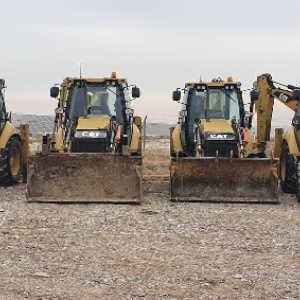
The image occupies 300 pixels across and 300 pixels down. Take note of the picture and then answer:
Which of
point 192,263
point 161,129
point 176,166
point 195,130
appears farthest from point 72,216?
point 161,129

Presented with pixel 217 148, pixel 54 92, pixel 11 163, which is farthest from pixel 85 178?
pixel 11 163

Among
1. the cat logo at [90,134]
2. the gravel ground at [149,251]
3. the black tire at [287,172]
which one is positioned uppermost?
the cat logo at [90,134]

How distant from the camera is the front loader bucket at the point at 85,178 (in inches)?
472

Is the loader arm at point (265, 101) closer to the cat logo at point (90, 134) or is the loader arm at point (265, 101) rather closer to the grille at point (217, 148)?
the grille at point (217, 148)

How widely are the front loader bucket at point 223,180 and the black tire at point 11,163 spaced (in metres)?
3.96

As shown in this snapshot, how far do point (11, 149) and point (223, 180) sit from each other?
196 inches

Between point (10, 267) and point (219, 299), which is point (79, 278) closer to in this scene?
point (10, 267)

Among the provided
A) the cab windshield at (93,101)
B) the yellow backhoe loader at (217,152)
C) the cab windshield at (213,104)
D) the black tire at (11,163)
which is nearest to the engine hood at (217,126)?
the yellow backhoe loader at (217,152)

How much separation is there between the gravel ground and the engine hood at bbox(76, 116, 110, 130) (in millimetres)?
2224

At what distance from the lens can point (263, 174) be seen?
12.2 meters

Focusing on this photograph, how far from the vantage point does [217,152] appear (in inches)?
501

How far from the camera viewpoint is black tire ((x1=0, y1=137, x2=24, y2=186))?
14297mm

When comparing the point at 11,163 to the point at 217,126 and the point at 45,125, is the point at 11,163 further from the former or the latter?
the point at 45,125

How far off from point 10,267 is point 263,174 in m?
6.06
